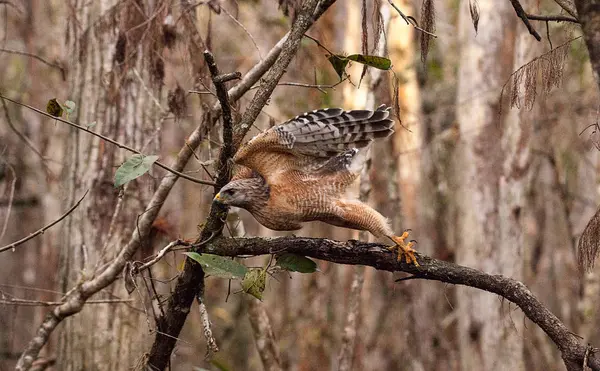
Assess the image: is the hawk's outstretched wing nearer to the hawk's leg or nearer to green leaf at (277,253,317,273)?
the hawk's leg

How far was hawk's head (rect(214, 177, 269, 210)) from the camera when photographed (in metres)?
3.30

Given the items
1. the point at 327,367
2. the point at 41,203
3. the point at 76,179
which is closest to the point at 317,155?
the point at 76,179

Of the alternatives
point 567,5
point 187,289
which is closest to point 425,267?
point 187,289

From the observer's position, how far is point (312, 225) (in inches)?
368

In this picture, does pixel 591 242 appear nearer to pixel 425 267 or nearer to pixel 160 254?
pixel 425 267

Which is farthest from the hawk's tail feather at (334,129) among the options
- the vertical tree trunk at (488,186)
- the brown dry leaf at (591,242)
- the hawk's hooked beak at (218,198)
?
the vertical tree trunk at (488,186)

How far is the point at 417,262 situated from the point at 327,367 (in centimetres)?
664

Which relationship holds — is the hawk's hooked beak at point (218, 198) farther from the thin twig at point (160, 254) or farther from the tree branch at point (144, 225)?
the tree branch at point (144, 225)

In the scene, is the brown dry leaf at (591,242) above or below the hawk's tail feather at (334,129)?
below

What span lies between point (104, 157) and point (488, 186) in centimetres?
379

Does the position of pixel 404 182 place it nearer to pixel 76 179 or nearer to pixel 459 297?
pixel 459 297

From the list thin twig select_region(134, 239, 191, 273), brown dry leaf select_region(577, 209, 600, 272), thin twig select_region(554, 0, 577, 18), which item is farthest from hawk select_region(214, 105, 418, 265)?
thin twig select_region(554, 0, 577, 18)

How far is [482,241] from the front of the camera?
22.3 ft

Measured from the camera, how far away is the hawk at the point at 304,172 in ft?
11.3
